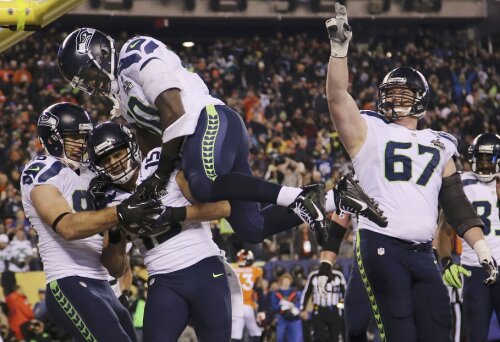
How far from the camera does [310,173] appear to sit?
690 inches

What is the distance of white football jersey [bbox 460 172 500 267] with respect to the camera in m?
8.86

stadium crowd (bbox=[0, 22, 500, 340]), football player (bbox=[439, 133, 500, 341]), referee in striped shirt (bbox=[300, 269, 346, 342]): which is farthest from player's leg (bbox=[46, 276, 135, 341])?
stadium crowd (bbox=[0, 22, 500, 340])

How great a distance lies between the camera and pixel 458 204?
621cm

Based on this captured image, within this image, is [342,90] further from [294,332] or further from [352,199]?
[294,332]

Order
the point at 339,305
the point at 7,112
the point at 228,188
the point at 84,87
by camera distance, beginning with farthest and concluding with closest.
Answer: the point at 7,112 < the point at 339,305 < the point at 84,87 < the point at 228,188

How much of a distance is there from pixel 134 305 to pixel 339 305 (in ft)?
8.91

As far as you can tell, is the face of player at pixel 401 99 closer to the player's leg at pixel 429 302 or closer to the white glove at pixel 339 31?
the white glove at pixel 339 31

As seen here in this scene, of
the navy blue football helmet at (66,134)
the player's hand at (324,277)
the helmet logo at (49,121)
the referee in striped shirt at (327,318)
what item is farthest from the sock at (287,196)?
the referee in striped shirt at (327,318)

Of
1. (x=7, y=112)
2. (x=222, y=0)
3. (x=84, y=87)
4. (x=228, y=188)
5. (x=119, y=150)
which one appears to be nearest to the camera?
(x=228, y=188)

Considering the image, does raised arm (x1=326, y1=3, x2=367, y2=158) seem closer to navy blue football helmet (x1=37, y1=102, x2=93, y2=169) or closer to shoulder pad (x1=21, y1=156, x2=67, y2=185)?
navy blue football helmet (x1=37, y1=102, x2=93, y2=169)

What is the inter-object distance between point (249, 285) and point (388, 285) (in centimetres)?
754

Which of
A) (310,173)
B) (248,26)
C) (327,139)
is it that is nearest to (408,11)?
(248,26)

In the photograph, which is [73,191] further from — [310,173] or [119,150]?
[310,173]

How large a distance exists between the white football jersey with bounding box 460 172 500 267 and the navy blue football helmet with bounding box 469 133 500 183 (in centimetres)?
8
